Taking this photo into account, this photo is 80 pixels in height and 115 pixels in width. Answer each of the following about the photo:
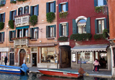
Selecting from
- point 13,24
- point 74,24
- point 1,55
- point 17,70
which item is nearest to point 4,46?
point 1,55

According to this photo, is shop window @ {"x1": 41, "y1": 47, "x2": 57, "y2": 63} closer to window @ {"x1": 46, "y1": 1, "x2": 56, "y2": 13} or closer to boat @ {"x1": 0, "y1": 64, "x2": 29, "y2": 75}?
boat @ {"x1": 0, "y1": 64, "x2": 29, "y2": 75}

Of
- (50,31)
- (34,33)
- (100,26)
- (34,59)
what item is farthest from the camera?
(34,59)

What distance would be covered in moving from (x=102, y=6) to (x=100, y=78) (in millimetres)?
8579

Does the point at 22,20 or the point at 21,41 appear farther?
the point at 22,20

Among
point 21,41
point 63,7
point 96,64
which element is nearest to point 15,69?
point 21,41

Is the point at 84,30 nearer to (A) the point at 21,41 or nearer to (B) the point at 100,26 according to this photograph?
(B) the point at 100,26

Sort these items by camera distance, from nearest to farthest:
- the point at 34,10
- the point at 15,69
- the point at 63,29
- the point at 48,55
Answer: the point at 15,69 < the point at 63,29 < the point at 48,55 < the point at 34,10

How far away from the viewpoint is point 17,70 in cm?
1891

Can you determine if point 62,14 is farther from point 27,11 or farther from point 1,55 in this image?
point 1,55

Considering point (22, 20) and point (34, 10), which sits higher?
point (34, 10)

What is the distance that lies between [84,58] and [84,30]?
11.5 feet

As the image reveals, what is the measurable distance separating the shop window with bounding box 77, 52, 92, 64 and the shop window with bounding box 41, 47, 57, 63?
3.45 meters

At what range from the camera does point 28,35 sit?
83.0ft

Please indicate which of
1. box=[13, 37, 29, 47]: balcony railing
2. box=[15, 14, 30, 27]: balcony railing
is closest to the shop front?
box=[13, 37, 29, 47]: balcony railing
